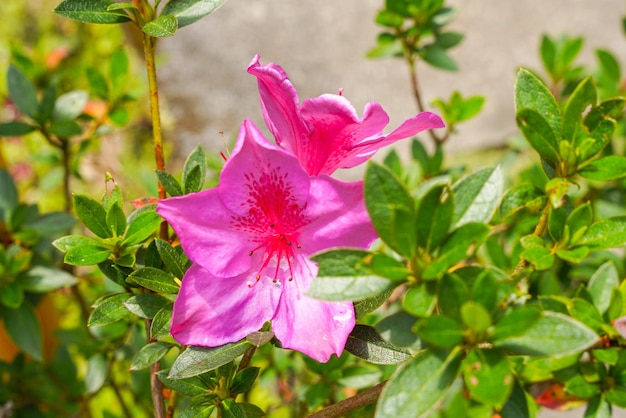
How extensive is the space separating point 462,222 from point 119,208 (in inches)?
17.4

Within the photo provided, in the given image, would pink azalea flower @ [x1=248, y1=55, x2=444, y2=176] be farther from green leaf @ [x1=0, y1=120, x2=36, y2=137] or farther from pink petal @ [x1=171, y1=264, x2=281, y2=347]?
green leaf @ [x1=0, y1=120, x2=36, y2=137]

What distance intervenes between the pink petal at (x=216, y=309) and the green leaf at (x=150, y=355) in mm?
94

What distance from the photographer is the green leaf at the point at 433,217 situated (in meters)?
0.67

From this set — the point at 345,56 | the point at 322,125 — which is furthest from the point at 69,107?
the point at 345,56

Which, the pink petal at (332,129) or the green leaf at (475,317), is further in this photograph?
the pink petal at (332,129)

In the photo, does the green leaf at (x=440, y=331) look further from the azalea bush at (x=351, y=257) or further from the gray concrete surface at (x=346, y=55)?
the gray concrete surface at (x=346, y=55)

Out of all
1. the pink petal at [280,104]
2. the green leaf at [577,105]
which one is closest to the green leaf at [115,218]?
the pink petal at [280,104]

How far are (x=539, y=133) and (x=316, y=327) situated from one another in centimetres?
36

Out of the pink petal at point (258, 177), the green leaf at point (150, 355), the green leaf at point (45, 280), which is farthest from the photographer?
the green leaf at point (45, 280)

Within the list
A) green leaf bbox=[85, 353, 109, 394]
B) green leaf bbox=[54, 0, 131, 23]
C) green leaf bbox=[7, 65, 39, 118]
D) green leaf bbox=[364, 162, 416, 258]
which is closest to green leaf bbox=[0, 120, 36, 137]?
green leaf bbox=[7, 65, 39, 118]

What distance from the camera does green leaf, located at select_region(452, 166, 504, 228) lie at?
2.34 feet

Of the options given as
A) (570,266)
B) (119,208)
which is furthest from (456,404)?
(119,208)

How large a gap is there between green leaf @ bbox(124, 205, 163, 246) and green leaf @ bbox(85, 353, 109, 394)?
2.07ft

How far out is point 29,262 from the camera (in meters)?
1.37
